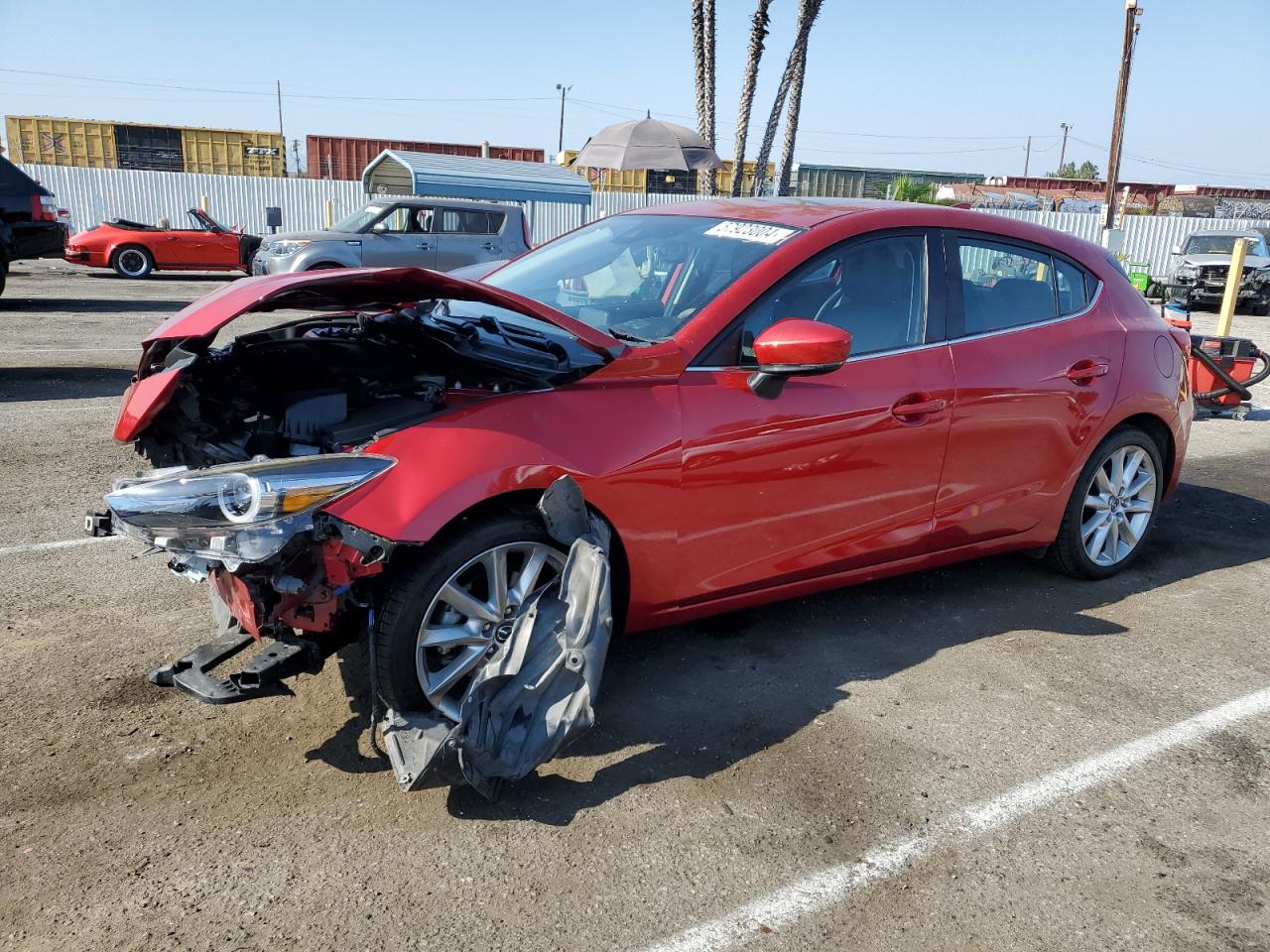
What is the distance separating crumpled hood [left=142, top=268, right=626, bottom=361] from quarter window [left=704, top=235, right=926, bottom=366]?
0.50 m

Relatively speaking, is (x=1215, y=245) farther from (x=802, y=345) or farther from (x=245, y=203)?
(x=245, y=203)

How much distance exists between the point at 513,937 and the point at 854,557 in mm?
2005

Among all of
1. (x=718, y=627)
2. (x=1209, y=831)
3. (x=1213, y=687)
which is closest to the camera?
(x=1209, y=831)

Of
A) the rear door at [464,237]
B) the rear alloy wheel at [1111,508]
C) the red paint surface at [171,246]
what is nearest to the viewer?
the rear alloy wheel at [1111,508]

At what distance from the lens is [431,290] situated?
3.02 m

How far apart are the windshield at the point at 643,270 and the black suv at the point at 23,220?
415 inches

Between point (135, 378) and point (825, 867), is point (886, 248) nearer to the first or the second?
point (825, 867)

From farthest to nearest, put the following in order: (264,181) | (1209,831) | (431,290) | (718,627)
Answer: (264,181)
(718,627)
(431,290)
(1209,831)

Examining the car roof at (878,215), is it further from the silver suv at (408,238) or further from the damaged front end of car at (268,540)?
the silver suv at (408,238)

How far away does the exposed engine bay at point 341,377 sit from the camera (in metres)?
2.99

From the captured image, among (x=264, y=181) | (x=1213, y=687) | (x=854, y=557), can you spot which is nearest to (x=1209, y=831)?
(x=1213, y=687)

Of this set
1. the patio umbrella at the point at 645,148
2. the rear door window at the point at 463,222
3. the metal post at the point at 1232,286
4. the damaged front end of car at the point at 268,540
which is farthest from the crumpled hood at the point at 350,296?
the patio umbrella at the point at 645,148

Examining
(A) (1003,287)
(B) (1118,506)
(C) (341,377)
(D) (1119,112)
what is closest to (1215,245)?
(D) (1119,112)

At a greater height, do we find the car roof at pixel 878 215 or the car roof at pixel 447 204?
the car roof at pixel 447 204
